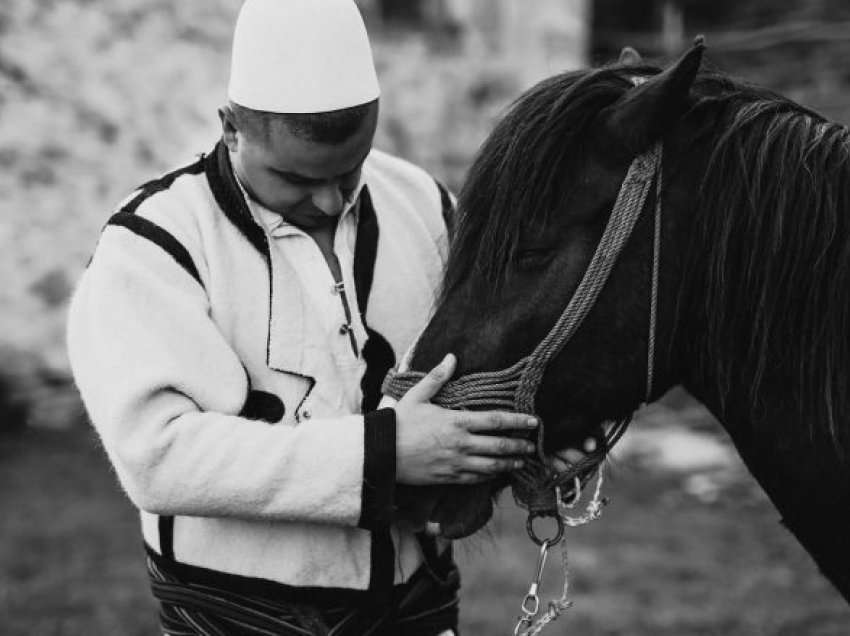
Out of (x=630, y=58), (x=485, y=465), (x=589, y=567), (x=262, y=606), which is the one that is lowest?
(x=589, y=567)

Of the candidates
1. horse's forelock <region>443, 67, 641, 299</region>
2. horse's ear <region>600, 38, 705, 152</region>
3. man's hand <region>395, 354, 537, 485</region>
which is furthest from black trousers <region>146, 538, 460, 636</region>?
horse's ear <region>600, 38, 705, 152</region>

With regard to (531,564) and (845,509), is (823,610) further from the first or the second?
(845,509)

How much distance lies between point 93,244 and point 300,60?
15.5 feet

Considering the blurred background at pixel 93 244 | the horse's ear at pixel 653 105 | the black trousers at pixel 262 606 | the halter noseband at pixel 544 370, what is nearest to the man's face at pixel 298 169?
the halter noseband at pixel 544 370

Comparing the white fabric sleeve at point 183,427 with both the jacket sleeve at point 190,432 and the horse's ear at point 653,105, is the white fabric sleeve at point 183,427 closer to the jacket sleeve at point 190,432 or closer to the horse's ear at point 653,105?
the jacket sleeve at point 190,432

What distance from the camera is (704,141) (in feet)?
5.29

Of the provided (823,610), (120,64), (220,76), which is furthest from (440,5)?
(823,610)

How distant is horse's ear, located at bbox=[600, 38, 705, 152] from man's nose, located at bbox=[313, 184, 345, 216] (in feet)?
1.47

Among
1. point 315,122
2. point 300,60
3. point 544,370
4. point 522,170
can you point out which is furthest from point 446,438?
point 300,60

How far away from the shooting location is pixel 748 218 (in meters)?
1.56

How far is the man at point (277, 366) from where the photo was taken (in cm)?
165

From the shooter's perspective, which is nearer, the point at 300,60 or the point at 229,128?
the point at 300,60

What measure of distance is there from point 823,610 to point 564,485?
2803mm

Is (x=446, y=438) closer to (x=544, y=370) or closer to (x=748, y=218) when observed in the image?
(x=544, y=370)
